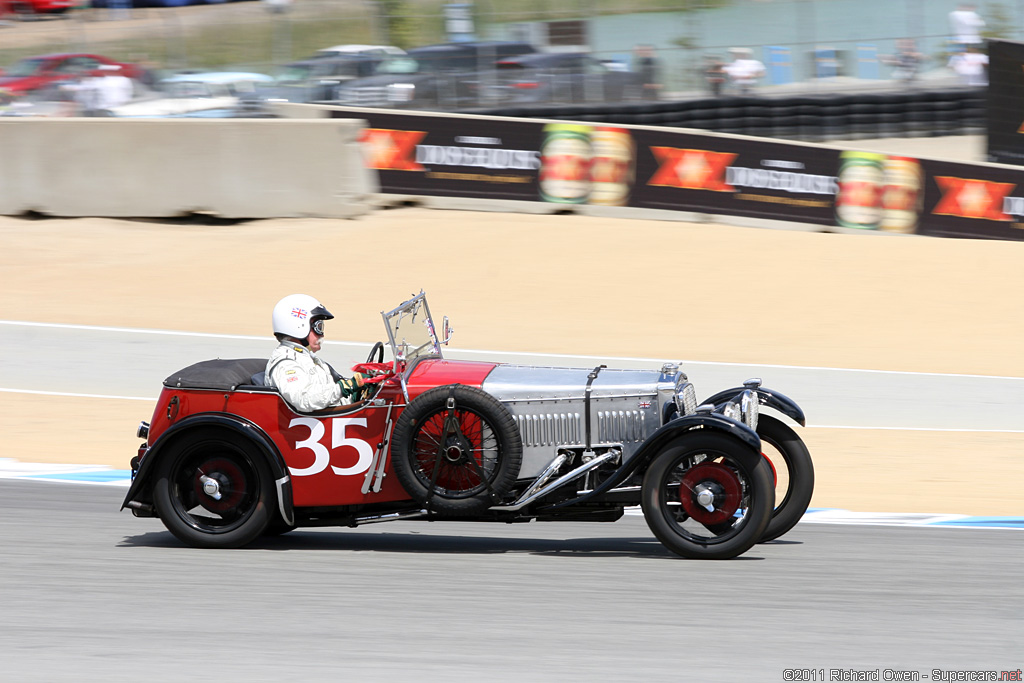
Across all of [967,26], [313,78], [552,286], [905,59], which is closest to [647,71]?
[905,59]

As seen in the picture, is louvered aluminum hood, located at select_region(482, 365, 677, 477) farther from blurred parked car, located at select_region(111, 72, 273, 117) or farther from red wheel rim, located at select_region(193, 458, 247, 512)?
blurred parked car, located at select_region(111, 72, 273, 117)

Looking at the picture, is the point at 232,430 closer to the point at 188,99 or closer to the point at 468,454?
the point at 468,454

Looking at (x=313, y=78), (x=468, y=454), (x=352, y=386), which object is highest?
(x=313, y=78)

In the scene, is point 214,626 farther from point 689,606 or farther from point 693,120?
point 693,120

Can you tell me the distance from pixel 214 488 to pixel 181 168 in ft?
39.1

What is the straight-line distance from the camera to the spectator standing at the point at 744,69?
75.2 feet

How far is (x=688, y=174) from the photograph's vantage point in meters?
17.9

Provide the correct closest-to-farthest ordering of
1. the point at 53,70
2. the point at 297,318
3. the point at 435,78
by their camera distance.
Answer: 1. the point at 297,318
2. the point at 53,70
3. the point at 435,78

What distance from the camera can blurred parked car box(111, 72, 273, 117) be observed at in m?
18.9

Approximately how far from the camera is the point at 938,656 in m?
4.72

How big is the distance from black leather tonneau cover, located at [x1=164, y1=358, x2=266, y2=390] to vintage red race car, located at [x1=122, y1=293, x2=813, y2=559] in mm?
12

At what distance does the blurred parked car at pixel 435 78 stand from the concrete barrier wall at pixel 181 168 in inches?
107

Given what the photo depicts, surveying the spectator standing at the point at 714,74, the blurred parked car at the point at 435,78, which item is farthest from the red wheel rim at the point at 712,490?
the spectator standing at the point at 714,74

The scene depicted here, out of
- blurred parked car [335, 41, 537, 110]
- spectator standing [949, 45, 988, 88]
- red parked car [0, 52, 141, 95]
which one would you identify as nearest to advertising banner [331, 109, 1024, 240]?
blurred parked car [335, 41, 537, 110]
